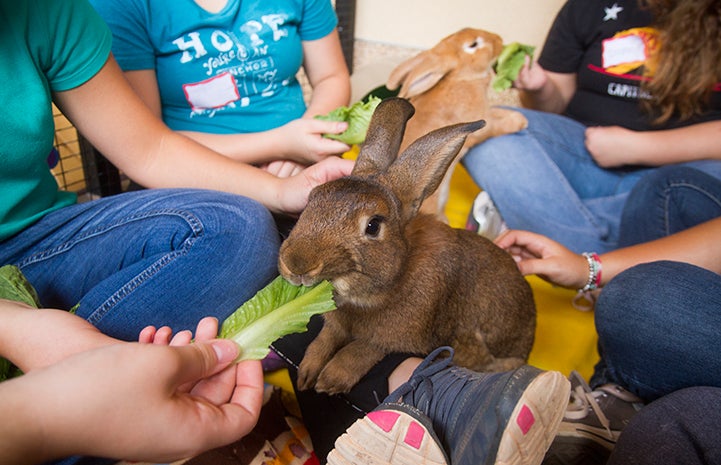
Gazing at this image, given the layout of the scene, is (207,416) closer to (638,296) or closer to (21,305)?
(21,305)

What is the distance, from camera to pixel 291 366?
1267mm

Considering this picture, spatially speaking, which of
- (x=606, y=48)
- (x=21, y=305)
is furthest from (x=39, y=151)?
(x=606, y=48)

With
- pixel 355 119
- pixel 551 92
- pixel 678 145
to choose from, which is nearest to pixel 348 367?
pixel 355 119

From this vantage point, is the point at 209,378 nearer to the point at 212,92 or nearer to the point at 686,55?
the point at 212,92

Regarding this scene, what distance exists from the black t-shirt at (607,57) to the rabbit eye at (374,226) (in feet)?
4.92

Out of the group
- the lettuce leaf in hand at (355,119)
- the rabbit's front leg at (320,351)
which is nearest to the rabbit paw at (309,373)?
the rabbit's front leg at (320,351)

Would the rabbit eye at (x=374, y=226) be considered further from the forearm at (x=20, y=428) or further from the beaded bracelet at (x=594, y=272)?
the beaded bracelet at (x=594, y=272)

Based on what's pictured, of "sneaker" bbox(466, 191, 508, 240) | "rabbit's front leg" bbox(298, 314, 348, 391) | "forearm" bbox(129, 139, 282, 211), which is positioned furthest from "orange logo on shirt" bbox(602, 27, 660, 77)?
"rabbit's front leg" bbox(298, 314, 348, 391)

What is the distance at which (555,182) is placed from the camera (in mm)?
1989

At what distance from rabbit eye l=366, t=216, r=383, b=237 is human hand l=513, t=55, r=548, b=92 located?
4.90ft

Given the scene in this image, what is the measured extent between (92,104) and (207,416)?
0.81 metres

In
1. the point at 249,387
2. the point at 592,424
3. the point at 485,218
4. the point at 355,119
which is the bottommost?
the point at 592,424

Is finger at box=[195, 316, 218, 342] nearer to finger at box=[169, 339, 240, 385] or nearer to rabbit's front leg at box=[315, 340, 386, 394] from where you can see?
finger at box=[169, 339, 240, 385]

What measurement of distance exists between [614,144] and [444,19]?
171 cm
